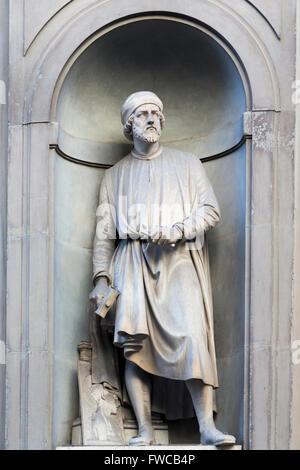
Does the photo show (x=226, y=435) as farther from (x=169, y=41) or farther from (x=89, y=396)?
(x=169, y=41)

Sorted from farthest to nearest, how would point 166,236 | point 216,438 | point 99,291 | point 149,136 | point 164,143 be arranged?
point 164,143 < point 149,136 < point 99,291 < point 166,236 < point 216,438

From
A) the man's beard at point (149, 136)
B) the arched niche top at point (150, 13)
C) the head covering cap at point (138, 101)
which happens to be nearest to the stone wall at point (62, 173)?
the arched niche top at point (150, 13)

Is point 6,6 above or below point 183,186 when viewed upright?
above

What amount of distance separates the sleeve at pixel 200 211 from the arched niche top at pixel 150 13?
61 centimetres

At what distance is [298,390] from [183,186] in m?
1.67

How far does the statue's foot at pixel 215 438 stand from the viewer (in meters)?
12.4

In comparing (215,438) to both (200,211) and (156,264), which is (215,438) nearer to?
(156,264)

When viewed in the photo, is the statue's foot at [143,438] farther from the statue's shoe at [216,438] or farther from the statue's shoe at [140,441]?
the statue's shoe at [216,438]

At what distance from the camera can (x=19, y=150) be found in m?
13.1

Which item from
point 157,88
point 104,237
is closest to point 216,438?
point 104,237

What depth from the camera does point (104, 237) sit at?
43.4 feet

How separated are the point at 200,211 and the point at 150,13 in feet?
4.96

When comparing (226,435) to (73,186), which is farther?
(73,186)

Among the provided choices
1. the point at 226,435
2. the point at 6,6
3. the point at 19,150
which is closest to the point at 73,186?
the point at 19,150
